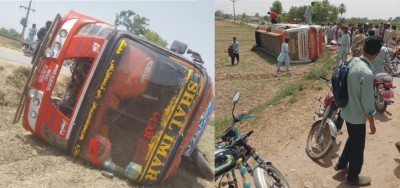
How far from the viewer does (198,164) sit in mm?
3418

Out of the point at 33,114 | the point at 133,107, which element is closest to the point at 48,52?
the point at 33,114

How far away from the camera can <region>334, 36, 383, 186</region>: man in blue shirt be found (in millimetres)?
2854

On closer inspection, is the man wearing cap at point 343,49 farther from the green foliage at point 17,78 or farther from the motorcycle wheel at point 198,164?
the green foliage at point 17,78

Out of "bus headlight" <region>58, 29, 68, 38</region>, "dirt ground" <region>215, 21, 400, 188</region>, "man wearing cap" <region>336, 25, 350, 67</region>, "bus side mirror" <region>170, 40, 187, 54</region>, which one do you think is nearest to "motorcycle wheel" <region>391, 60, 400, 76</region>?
"dirt ground" <region>215, 21, 400, 188</region>

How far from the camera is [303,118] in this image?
497 cm

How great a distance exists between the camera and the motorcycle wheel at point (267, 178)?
7.62 ft

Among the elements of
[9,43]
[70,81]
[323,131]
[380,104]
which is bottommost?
[323,131]

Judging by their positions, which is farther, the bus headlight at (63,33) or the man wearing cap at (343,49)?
the man wearing cap at (343,49)

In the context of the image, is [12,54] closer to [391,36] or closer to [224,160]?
[224,160]

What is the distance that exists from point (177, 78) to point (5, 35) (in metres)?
6.31

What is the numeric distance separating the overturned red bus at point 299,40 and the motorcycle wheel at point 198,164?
547cm

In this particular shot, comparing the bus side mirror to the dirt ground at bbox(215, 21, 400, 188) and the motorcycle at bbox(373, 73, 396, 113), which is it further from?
the motorcycle at bbox(373, 73, 396, 113)

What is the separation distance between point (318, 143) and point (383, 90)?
138cm

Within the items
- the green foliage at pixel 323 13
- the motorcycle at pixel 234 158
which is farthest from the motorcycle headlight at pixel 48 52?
the green foliage at pixel 323 13
